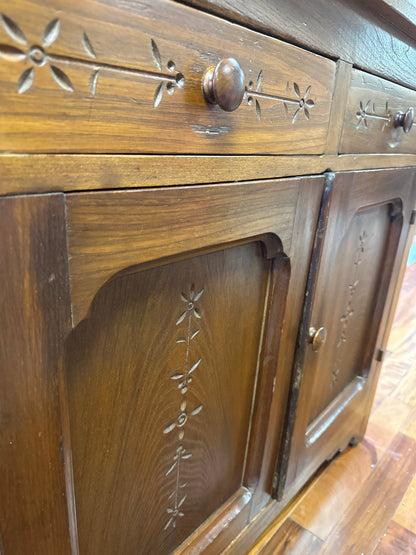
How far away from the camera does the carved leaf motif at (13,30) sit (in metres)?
0.22

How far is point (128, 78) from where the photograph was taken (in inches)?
11.1

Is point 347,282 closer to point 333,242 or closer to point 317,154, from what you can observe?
point 333,242

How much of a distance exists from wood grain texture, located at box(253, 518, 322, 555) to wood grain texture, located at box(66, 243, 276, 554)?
252 millimetres

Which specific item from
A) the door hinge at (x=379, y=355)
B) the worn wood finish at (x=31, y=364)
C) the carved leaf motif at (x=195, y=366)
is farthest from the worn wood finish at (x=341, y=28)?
the door hinge at (x=379, y=355)

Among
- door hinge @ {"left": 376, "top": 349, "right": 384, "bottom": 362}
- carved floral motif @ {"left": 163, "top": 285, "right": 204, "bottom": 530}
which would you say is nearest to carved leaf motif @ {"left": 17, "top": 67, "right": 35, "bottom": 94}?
carved floral motif @ {"left": 163, "top": 285, "right": 204, "bottom": 530}

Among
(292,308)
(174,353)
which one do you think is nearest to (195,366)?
(174,353)

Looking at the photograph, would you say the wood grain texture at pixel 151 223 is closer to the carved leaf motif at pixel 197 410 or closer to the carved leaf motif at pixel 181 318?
the carved leaf motif at pixel 181 318

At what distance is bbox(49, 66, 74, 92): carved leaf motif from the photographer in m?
0.25

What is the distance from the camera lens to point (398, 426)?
115 cm

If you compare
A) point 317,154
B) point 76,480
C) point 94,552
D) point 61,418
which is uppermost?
point 317,154

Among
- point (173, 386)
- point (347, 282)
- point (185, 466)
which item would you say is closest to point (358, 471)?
point (347, 282)

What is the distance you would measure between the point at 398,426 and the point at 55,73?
1249 millimetres

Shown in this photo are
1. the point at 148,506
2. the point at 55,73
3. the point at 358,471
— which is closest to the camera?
the point at 55,73

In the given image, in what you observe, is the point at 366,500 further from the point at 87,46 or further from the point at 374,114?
the point at 87,46
